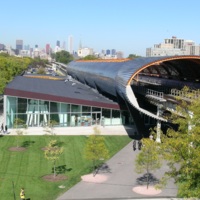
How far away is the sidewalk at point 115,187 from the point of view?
24.3 m

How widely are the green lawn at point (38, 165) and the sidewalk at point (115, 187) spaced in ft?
3.43

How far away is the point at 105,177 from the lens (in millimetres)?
28234

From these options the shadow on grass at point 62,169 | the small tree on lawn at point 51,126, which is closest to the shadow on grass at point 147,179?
the shadow on grass at point 62,169

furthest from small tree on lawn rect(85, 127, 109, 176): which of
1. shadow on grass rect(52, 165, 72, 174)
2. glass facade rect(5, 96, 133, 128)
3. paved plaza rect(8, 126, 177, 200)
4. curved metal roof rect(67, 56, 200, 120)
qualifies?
glass facade rect(5, 96, 133, 128)

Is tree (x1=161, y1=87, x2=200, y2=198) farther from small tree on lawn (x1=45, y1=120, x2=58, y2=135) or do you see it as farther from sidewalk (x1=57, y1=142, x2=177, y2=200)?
small tree on lawn (x1=45, y1=120, x2=58, y2=135)

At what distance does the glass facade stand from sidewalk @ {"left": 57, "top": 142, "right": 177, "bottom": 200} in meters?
17.3

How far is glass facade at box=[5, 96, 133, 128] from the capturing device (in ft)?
153

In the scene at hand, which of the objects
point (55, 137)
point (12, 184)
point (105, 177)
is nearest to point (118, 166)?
point (105, 177)

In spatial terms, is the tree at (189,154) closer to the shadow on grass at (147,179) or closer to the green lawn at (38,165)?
the shadow on grass at (147,179)

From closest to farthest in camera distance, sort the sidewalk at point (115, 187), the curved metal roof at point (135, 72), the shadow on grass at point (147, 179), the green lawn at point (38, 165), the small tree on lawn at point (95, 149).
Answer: the sidewalk at point (115, 187), the green lawn at point (38, 165), the shadow on grass at point (147, 179), the small tree on lawn at point (95, 149), the curved metal roof at point (135, 72)

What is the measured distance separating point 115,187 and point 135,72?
15264mm

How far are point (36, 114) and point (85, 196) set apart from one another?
24.4 m

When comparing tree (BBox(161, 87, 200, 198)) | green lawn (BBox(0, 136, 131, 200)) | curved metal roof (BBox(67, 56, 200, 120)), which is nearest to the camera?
tree (BBox(161, 87, 200, 198))

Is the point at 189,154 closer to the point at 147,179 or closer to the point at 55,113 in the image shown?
the point at 147,179
